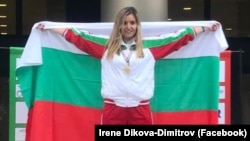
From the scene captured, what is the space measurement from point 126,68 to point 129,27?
411 mm

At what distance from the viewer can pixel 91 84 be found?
21.8ft

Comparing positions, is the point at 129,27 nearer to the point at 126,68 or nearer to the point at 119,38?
the point at 119,38

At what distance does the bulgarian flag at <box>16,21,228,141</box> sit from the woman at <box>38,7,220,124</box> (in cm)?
29

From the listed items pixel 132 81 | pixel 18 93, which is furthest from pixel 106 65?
pixel 18 93

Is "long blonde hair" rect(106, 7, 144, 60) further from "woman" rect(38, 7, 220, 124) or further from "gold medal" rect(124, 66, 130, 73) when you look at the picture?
"gold medal" rect(124, 66, 130, 73)

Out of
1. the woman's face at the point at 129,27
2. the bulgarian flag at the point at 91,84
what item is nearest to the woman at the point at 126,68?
the woman's face at the point at 129,27

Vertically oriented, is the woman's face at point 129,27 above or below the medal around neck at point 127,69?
above

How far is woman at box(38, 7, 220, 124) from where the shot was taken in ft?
20.0

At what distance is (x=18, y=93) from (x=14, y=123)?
1.16ft

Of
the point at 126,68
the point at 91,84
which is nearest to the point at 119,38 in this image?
the point at 126,68

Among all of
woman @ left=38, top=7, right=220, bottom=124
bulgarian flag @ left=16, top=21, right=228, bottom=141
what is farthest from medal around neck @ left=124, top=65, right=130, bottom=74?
bulgarian flag @ left=16, top=21, right=228, bottom=141

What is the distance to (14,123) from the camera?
716cm

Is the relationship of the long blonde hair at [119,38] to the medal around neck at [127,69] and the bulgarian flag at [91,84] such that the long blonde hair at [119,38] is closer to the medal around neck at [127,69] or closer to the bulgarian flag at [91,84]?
the medal around neck at [127,69]

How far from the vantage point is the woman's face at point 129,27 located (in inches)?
240
